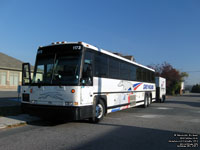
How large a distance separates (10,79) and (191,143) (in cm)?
3489

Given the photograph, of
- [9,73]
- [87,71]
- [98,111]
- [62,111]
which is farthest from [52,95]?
[9,73]

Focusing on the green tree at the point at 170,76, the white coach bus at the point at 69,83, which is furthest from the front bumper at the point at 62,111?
the green tree at the point at 170,76

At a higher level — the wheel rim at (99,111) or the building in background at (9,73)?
the building in background at (9,73)

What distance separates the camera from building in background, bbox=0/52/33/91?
3384 centimetres

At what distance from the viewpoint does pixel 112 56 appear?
10.3 m

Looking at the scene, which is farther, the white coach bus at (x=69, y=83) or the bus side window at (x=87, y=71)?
the bus side window at (x=87, y=71)

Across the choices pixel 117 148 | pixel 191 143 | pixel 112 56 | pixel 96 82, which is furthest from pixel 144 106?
pixel 117 148

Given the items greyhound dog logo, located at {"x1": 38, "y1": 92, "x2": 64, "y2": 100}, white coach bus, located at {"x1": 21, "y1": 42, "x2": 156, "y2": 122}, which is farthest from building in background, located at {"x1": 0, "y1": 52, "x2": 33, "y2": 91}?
greyhound dog logo, located at {"x1": 38, "y1": 92, "x2": 64, "y2": 100}

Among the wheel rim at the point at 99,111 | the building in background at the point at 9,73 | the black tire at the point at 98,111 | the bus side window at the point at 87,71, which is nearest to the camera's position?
the bus side window at the point at 87,71

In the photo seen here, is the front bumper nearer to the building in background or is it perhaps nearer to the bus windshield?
the bus windshield

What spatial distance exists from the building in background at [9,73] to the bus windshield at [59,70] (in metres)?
28.8

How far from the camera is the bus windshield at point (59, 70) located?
740 centimetres

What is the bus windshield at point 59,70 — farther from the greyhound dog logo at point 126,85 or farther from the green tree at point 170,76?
the green tree at point 170,76

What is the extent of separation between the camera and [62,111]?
284 inches
